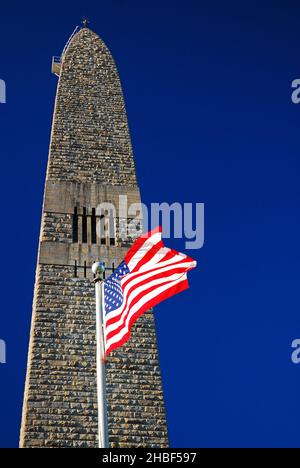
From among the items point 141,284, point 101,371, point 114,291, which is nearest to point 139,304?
point 141,284

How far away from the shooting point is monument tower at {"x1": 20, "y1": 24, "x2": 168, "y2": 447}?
13969 millimetres

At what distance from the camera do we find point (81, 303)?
15.7 meters

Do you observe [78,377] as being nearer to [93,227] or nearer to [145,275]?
[93,227]

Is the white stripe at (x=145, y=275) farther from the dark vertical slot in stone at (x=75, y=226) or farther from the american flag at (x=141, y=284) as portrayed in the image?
the dark vertical slot in stone at (x=75, y=226)

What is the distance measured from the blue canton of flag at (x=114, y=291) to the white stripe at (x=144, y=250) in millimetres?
296

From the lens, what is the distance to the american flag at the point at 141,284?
10164 millimetres

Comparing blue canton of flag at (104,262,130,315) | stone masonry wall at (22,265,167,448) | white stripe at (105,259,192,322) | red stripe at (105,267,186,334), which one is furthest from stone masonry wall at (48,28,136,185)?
red stripe at (105,267,186,334)

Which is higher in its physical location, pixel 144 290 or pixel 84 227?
pixel 84 227

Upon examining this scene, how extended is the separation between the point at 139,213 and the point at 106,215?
816 mm

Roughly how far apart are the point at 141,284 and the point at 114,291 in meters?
0.57

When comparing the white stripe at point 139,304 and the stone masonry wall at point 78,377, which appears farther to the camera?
the stone masonry wall at point 78,377

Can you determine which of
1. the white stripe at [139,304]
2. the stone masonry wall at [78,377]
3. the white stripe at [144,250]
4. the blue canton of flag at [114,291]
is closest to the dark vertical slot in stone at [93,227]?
the stone masonry wall at [78,377]

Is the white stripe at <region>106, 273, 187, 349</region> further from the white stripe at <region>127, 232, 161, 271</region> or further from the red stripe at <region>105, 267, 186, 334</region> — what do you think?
the white stripe at <region>127, 232, 161, 271</region>

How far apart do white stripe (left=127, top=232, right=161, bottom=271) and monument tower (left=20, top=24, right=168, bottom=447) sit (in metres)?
4.54
